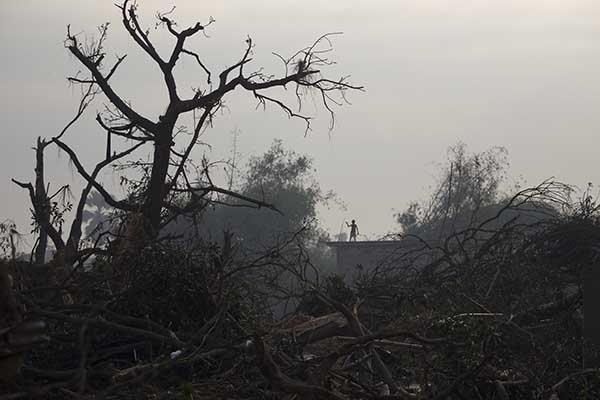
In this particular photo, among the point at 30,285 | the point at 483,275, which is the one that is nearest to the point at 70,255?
the point at 30,285

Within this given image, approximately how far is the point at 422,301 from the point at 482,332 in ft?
9.44

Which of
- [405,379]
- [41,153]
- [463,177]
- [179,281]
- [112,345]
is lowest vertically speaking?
[405,379]

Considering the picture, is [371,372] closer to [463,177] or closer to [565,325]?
[565,325]

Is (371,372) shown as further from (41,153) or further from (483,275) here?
(41,153)

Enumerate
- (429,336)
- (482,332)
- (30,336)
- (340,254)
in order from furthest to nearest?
1. (340,254)
2. (429,336)
3. (482,332)
4. (30,336)

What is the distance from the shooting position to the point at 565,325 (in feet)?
28.2

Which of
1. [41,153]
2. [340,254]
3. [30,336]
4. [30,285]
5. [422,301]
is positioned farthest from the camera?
[340,254]

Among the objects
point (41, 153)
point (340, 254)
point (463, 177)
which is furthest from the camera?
point (463, 177)

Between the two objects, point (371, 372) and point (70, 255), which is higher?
point (70, 255)

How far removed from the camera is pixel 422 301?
381 inches

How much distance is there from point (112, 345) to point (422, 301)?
376 cm

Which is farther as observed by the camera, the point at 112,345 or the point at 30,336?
the point at 112,345

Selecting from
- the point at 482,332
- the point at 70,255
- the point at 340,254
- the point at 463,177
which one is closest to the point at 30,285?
the point at 70,255

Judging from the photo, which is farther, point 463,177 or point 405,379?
point 463,177
